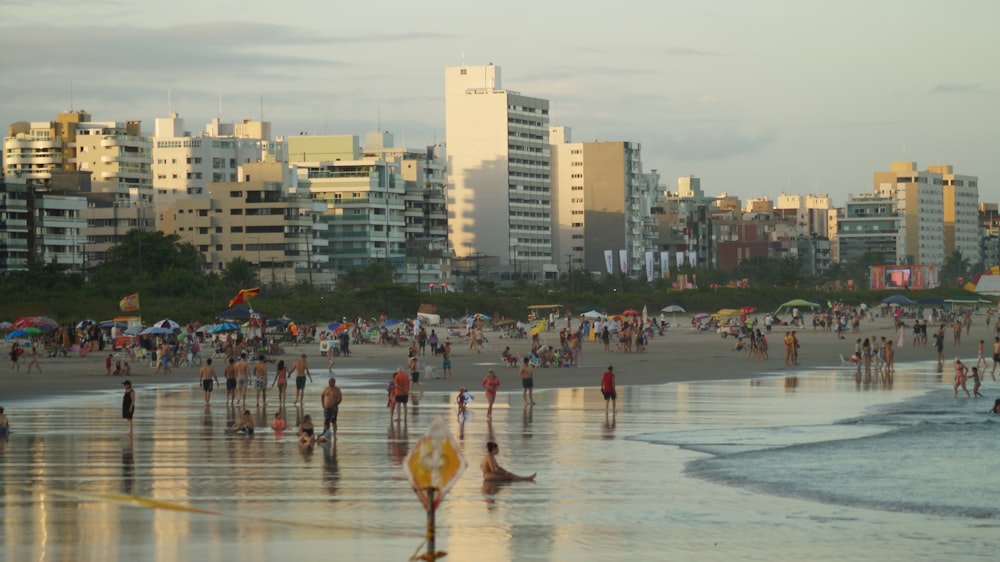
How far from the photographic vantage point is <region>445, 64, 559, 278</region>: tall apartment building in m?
167

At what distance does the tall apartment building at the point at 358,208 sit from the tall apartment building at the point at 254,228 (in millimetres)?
8710

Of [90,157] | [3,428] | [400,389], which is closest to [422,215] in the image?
[90,157]

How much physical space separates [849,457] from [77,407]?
19.4 m

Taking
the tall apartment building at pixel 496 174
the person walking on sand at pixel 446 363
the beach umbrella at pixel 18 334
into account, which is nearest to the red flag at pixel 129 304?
the beach umbrella at pixel 18 334

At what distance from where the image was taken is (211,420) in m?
31.1

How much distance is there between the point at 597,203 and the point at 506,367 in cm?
12926

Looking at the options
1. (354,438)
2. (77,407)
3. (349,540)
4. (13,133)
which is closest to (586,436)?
(354,438)

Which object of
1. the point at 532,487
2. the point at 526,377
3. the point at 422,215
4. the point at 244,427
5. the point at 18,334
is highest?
the point at 422,215

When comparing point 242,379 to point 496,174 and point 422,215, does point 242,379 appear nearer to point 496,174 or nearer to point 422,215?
point 422,215

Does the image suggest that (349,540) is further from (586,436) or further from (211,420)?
(211,420)

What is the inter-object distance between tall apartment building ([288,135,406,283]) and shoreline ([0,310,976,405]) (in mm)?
61879

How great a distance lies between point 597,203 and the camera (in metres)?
180

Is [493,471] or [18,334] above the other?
[18,334]

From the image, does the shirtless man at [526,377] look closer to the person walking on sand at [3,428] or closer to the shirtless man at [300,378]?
the shirtless man at [300,378]
